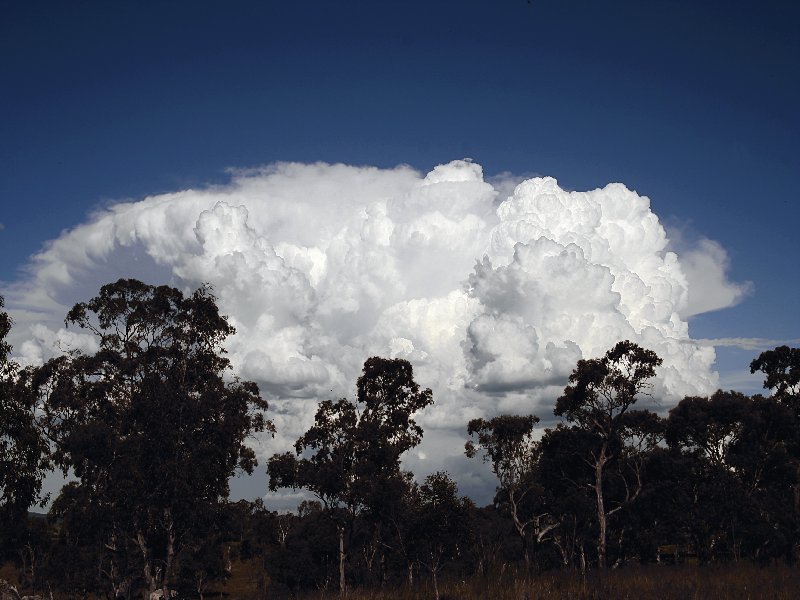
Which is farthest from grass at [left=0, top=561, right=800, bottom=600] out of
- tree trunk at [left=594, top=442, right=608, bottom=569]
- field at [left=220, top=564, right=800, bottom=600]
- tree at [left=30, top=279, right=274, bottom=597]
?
tree trunk at [left=594, top=442, right=608, bottom=569]

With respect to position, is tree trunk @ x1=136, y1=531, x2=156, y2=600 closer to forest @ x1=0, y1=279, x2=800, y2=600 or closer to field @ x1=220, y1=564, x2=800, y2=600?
forest @ x1=0, y1=279, x2=800, y2=600

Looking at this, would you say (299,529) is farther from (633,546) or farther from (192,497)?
(192,497)

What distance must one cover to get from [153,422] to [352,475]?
793 inches

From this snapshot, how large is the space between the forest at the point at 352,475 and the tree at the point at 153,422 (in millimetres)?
100

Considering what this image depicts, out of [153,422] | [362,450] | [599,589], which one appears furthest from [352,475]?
[599,589]

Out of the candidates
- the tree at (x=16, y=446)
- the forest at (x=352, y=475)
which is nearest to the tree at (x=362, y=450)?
the forest at (x=352, y=475)

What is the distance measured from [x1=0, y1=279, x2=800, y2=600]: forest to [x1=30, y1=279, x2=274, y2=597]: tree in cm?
10

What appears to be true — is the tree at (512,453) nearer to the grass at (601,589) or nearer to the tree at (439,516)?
the tree at (439,516)

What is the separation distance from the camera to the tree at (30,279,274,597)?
2861 centimetres

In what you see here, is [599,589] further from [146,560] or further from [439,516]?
[439,516]

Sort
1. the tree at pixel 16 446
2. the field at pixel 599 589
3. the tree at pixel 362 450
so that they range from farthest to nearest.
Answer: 1. the tree at pixel 362 450
2. the tree at pixel 16 446
3. the field at pixel 599 589

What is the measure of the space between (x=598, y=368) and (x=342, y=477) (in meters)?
18.4

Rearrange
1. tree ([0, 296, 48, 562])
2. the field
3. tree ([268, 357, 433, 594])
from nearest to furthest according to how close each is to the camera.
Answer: the field → tree ([0, 296, 48, 562]) → tree ([268, 357, 433, 594])

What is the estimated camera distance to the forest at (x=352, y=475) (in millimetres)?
28844
